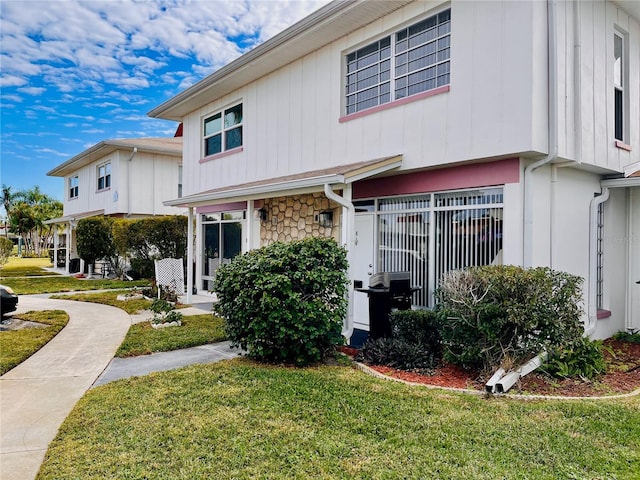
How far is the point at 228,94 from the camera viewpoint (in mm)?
12883

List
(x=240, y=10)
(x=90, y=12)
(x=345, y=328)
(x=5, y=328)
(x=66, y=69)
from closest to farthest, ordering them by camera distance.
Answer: (x=345, y=328) < (x=5, y=328) < (x=90, y=12) < (x=240, y=10) < (x=66, y=69)

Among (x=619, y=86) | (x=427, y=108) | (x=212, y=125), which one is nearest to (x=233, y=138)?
(x=212, y=125)

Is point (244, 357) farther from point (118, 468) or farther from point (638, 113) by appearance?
point (638, 113)

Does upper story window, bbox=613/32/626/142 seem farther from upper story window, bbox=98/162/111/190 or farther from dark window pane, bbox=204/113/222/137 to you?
upper story window, bbox=98/162/111/190

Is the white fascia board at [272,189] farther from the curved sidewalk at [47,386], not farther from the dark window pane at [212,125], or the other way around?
the curved sidewalk at [47,386]

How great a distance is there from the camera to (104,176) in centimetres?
2328

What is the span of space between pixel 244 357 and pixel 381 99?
5.33 meters

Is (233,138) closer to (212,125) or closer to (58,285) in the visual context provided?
(212,125)

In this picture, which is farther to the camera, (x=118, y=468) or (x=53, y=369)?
(x=53, y=369)

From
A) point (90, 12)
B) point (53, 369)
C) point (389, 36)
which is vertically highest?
point (90, 12)

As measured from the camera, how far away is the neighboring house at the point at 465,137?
22.3 feet

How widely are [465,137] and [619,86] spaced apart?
3824 mm

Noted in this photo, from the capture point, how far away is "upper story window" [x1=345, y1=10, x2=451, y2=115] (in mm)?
7641

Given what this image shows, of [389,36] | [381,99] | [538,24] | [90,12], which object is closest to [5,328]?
[90,12]
